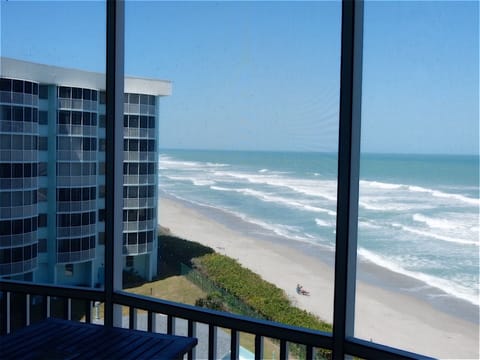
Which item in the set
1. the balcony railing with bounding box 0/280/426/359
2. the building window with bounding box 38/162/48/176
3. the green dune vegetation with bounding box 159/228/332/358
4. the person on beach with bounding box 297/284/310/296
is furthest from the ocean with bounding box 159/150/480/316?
the balcony railing with bounding box 0/280/426/359

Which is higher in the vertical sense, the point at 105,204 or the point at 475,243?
the point at 105,204

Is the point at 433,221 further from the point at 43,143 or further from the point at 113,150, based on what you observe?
the point at 113,150

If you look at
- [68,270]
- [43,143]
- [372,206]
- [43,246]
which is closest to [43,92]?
[43,143]

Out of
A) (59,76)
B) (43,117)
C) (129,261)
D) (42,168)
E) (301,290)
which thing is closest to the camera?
(129,261)

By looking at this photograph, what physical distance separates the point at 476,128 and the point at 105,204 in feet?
22.6

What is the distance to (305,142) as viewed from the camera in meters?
5.21

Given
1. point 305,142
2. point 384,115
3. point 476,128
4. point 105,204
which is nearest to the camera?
point 105,204

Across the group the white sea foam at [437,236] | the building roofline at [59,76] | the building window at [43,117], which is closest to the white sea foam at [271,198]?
the white sea foam at [437,236]

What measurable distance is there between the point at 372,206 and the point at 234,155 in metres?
5.67

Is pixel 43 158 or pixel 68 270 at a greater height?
pixel 43 158

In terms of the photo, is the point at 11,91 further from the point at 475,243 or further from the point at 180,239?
the point at 475,243

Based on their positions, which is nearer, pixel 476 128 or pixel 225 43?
pixel 476 128

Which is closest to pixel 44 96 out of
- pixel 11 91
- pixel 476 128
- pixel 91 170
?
pixel 11 91

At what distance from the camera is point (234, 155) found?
22.4ft
